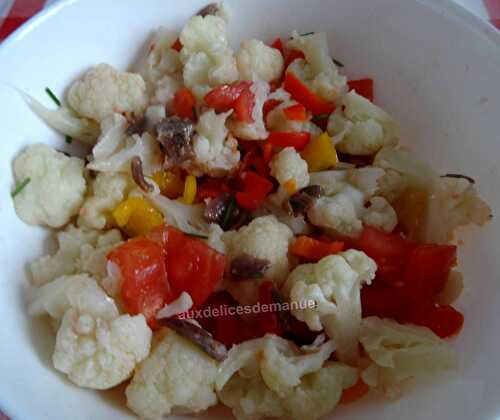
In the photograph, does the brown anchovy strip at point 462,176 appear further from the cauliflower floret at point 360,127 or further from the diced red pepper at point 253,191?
the diced red pepper at point 253,191

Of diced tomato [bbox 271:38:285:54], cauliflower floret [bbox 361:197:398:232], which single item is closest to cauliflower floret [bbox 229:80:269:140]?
diced tomato [bbox 271:38:285:54]

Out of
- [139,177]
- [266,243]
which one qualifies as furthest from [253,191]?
[139,177]

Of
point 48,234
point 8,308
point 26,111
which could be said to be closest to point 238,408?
point 8,308

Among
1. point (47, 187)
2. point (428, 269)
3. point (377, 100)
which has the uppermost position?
point (47, 187)

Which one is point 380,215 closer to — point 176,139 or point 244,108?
point 244,108

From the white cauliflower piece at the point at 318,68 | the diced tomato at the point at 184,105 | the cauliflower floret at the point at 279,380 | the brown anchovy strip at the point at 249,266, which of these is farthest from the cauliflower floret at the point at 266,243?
the white cauliflower piece at the point at 318,68

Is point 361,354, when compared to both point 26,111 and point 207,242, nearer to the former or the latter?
point 207,242

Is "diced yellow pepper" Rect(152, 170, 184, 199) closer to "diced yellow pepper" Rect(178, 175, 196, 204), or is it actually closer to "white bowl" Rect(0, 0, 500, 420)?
"diced yellow pepper" Rect(178, 175, 196, 204)
